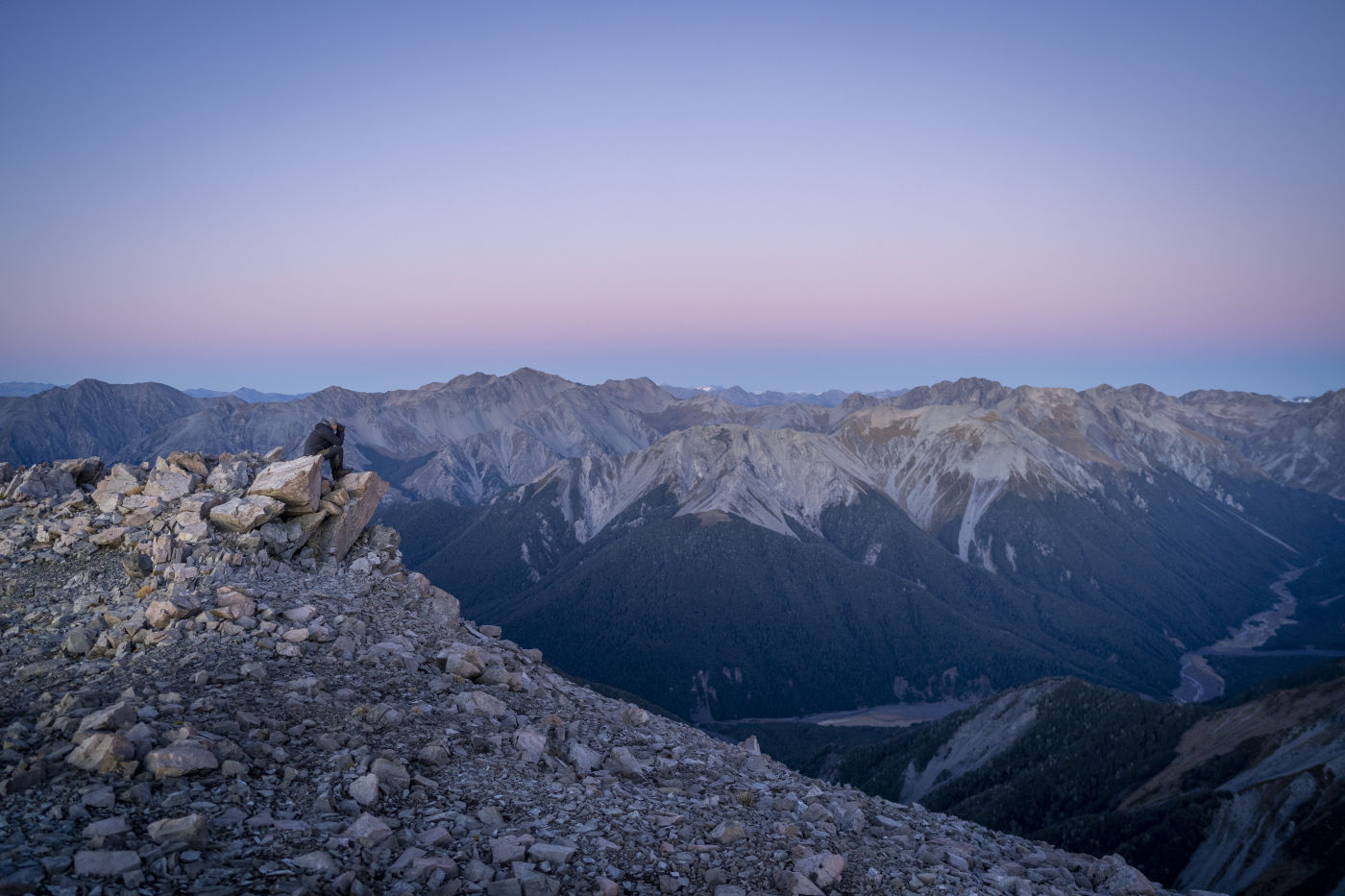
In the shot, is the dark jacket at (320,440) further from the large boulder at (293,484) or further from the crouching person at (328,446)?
the large boulder at (293,484)

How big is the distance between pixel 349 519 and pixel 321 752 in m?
13.3

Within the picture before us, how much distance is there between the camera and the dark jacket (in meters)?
26.1

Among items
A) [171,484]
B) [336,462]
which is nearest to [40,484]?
[171,484]

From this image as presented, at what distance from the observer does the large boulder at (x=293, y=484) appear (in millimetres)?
22656

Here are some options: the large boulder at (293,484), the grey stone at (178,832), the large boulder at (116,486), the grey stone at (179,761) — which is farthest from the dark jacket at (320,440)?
the grey stone at (178,832)

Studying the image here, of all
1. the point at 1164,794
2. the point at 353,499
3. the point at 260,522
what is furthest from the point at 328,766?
the point at 1164,794

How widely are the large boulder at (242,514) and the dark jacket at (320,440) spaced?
13.4ft

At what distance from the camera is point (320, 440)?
26406 mm

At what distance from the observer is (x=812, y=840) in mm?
13664

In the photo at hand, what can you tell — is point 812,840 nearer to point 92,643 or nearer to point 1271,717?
point 92,643

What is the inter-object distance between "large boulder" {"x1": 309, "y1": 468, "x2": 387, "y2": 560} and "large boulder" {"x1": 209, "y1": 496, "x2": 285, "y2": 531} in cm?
226

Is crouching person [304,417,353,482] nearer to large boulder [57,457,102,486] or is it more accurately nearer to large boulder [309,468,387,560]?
large boulder [309,468,387,560]

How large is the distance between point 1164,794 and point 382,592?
79.6 meters

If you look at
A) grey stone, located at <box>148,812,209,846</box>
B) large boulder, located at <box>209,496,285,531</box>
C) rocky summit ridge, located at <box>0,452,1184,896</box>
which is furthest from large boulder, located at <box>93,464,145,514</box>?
grey stone, located at <box>148,812,209,846</box>
